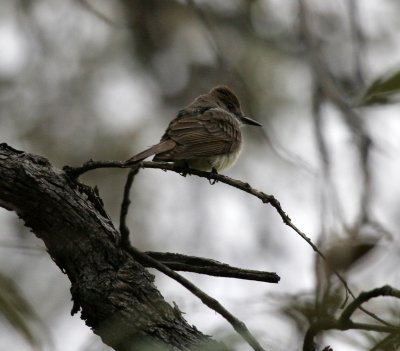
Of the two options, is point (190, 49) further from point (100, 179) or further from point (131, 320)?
point (131, 320)

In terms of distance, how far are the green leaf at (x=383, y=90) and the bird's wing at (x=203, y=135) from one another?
3018 millimetres

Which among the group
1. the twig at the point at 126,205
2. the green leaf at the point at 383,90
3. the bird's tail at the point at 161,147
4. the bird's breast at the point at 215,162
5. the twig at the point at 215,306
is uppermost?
the bird's breast at the point at 215,162

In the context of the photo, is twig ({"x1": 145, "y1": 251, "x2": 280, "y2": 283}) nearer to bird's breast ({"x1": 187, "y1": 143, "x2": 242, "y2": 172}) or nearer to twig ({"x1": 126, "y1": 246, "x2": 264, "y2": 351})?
twig ({"x1": 126, "y1": 246, "x2": 264, "y2": 351})

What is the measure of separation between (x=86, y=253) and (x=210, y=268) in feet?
1.44

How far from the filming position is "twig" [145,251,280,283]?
2516 mm

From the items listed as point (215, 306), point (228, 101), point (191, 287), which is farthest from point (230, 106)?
point (215, 306)

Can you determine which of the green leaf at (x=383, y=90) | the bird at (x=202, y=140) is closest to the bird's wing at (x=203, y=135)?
the bird at (x=202, y=140)

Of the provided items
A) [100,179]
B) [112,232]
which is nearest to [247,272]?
[112,232]

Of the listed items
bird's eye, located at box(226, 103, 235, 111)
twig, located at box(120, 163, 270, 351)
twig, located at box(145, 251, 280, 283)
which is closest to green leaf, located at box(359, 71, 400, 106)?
twig, located at box(120, 163, 270, 351)

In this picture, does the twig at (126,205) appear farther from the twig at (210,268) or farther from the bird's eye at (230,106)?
the bird's eye at (230,106)

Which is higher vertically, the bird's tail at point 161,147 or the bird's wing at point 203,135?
the bird's wing at point 203,135

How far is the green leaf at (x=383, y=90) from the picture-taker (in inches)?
55.2

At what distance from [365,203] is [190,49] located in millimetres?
6967

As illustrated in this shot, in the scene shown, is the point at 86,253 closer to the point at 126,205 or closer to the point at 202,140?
the point at 126,205
